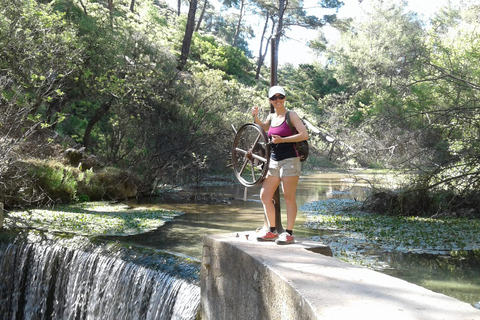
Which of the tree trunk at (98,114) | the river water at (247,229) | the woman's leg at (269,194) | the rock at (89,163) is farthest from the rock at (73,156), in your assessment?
the woman's leg at (269,194)

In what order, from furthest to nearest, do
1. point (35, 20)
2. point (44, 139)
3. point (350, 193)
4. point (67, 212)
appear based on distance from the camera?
1. point (350, 193)
2. point (44, 139)
3. point (35, 20)
4. point (67, 212)

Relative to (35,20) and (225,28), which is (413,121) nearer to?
(35,20)

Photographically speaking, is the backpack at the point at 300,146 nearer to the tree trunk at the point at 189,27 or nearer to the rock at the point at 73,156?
the rock at the point at 73,156

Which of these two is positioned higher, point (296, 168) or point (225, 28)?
point (225, 28)

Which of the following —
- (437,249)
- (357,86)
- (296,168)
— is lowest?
(437,249)

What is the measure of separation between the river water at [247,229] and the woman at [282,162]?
53 cm

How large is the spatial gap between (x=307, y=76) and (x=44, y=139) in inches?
1531

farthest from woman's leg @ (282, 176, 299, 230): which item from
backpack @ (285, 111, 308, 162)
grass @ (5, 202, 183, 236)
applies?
grass @ (5, 202, 183, 236)

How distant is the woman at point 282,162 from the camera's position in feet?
18.1

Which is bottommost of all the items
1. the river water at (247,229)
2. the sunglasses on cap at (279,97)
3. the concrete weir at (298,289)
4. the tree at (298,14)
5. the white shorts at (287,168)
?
the river water at (247,229)

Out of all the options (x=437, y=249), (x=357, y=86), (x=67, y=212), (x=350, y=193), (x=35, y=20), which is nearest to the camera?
(x=437, y=249)

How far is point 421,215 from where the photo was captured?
531 inches

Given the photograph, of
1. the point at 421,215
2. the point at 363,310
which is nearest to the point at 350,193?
the point at 421,215

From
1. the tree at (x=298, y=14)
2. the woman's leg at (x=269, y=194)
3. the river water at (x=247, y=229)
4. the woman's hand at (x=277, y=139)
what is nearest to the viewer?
the woman's hand at (x=277, y=139)
